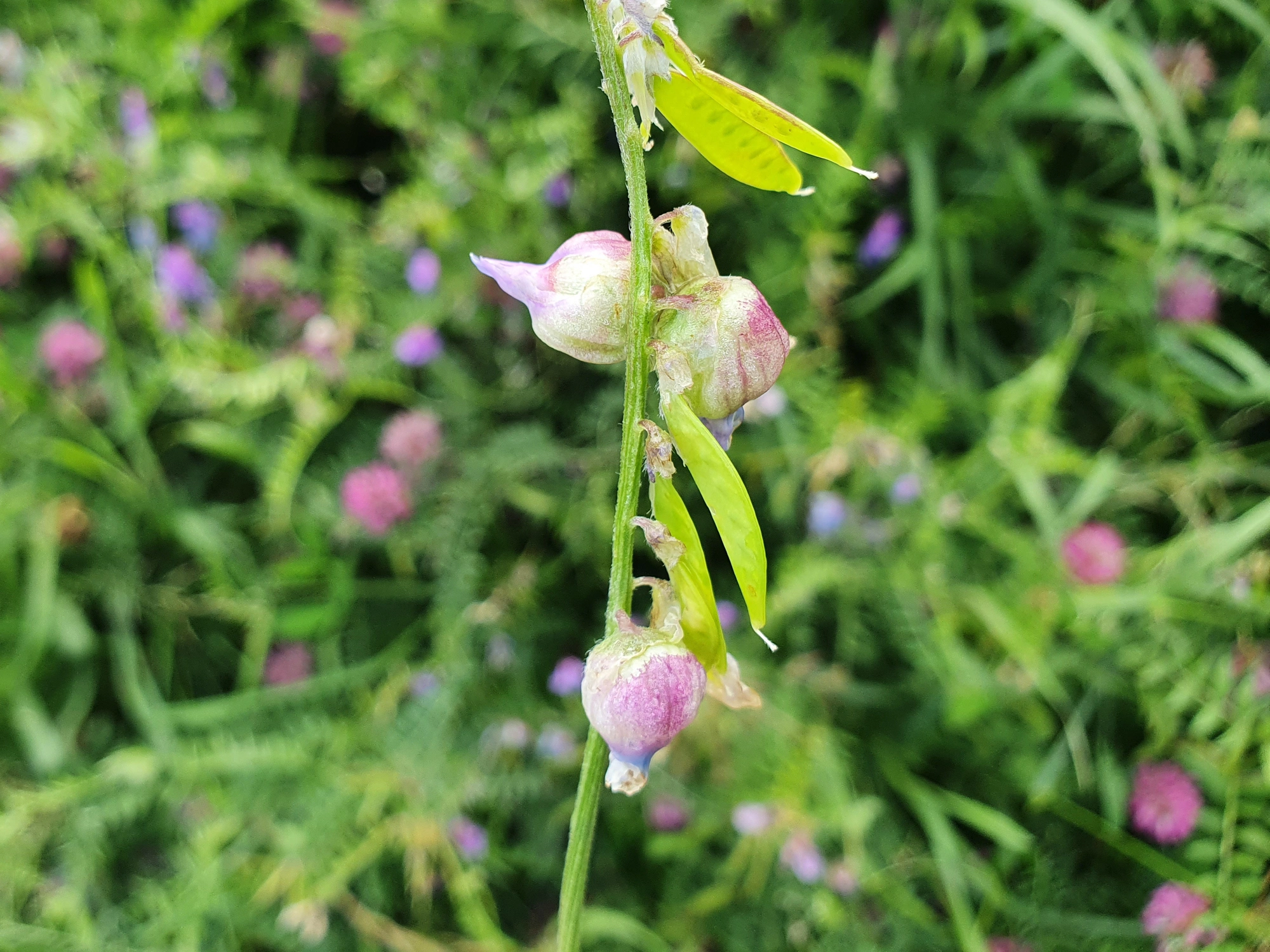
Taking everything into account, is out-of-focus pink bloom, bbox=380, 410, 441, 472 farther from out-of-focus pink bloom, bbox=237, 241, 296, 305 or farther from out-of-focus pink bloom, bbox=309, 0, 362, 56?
out-of-focus pink bloom, bbox=309, 0, 362, 56

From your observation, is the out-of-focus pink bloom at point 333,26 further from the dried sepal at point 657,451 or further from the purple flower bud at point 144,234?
the dried sepal at point 657,451

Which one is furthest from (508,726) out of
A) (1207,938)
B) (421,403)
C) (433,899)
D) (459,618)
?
(1207,938)

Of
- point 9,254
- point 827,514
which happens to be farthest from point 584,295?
point 9,254

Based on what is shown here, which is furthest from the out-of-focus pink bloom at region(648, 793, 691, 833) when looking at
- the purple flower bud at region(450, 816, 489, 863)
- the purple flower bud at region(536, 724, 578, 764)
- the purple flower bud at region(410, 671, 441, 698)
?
the purple flower bud at region(410, 671, 441, 698)

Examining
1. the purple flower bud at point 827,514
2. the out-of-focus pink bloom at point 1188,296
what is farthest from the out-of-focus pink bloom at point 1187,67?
the purple flower bud at point 827,514

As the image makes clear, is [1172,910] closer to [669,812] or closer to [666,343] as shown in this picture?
[669,812]

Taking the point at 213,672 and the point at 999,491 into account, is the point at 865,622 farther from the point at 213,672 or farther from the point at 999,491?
the point at 213,672
